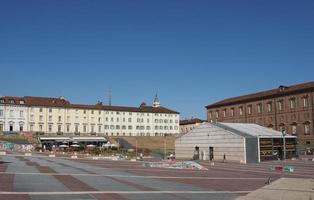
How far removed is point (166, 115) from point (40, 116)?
160ft

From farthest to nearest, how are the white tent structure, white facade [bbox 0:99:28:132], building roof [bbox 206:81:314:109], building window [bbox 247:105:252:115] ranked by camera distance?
building window [bbox 247:105:252:115], white facade [bbox 0:99:28:132], building roof [bbox 206:81:314:109], the white tent structure

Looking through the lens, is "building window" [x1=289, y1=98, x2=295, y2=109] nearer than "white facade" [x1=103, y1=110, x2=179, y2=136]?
Yes

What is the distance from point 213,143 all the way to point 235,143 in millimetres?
6129

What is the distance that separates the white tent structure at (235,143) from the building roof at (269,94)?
4071cm

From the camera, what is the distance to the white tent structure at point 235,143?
61531mm

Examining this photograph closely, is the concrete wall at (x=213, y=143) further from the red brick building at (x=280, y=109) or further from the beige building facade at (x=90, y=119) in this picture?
the beige building facade at (x=90, y=119)

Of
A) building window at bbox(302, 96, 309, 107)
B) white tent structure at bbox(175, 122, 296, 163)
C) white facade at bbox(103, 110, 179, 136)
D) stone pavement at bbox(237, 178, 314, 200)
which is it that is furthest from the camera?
white facade at bbox(103, 110, 179, 136)

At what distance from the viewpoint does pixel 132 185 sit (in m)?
25.8

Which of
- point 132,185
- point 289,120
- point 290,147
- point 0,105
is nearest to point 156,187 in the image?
point 132,185

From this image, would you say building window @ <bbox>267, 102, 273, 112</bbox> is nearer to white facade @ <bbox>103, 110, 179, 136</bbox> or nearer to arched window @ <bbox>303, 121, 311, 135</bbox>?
arched window @ <bbox>303, 121, 311, 135</bbox>

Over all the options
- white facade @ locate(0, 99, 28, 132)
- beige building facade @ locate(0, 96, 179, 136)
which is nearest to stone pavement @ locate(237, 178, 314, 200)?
beige building facade @ locate(0, 96, 179, 136)

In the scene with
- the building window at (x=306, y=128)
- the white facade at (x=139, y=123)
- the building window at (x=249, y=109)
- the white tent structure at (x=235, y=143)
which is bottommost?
the white tent structure at (x=235, y=143)

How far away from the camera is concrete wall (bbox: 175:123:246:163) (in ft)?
204

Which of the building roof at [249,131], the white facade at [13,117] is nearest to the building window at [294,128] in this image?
the building roof at [249,131]
